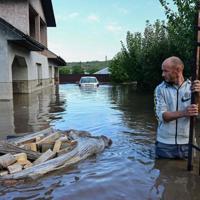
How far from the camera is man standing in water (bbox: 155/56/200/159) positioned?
5.53 meters

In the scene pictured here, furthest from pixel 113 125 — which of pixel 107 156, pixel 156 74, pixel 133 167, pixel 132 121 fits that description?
pixel 156 74

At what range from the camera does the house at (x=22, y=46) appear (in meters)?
20.0

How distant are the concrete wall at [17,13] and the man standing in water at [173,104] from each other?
2156 centimetres

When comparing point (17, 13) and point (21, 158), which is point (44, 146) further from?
point (17, 13)

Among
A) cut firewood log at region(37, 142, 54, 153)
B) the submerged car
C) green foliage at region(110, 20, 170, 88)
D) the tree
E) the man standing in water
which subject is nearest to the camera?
the man standing in water

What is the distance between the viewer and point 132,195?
502 cm

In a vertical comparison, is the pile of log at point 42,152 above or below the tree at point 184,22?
below

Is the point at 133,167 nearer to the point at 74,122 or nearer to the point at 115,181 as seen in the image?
the point at 115,181

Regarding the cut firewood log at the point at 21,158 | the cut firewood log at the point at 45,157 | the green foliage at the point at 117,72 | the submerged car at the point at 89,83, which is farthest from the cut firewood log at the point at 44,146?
the green foliage at the point at 117,72

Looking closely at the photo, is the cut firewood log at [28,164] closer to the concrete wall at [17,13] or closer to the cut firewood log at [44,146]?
the cut firewood log at [44,146]

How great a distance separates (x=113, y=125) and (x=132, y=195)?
631cm

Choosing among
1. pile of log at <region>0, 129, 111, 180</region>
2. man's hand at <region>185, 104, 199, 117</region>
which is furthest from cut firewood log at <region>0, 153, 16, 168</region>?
man's hand at <region>185, 104, 199, 117</region>

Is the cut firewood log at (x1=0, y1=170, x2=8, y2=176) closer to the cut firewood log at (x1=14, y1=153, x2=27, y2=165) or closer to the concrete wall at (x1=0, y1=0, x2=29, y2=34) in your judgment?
the cut firewood log at (x1=14, y1=153, x2=27, y2=165)

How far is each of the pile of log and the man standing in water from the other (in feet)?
5.99
